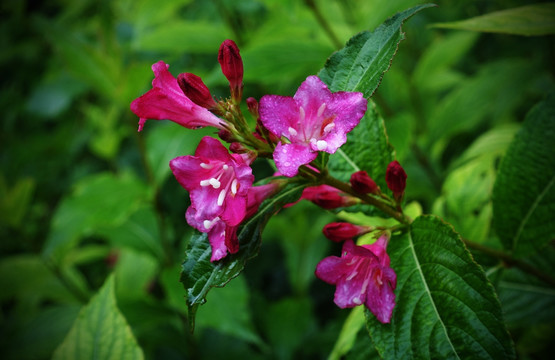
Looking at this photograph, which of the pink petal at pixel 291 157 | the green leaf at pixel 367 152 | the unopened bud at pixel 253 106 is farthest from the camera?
the green leaf at pixel 367 152

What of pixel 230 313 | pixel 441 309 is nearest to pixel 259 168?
pixel 230 313

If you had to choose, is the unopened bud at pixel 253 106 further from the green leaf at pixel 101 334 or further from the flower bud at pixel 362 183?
the green leaf at pixel 101 334

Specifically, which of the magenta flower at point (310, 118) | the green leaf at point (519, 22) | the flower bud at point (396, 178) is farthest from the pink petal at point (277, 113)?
the green leaf at point (519, 22)

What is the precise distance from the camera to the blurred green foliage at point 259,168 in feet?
5.31

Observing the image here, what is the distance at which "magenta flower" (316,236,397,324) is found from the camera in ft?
2.69

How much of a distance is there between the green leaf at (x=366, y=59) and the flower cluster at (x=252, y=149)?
0.14 ft

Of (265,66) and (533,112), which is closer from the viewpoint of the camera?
(533,112)

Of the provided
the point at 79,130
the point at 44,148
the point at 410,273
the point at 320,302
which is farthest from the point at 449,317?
the point at 79,130

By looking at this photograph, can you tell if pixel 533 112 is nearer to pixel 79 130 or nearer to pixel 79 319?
pixel 79 319

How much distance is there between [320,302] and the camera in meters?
2.50

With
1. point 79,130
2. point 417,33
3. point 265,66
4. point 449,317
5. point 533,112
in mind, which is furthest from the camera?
point 79,130

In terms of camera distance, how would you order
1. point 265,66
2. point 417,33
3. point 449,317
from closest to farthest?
1. point 449,317
2. point 265,66
3. point 417,33

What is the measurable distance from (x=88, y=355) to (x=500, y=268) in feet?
3.51

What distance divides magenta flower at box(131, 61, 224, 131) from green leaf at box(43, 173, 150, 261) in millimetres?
931
